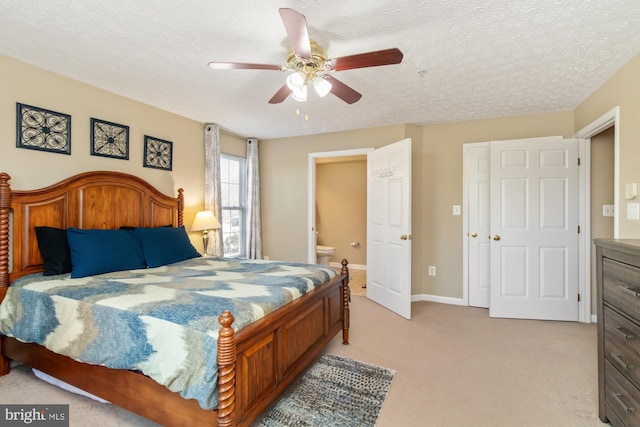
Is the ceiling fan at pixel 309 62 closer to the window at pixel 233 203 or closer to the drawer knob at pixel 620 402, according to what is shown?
the drawer knob at pixel 620 402

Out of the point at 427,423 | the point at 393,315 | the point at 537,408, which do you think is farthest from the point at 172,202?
the point at 537,408

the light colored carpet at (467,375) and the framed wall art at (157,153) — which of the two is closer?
the light colored carpet at (467,375)

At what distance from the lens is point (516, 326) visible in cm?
322

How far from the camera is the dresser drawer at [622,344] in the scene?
4.69ft

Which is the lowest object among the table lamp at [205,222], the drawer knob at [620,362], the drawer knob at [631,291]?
the drawer knob at [620,362]

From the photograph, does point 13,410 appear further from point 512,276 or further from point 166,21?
point 512,276

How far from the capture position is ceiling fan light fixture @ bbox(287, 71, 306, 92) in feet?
6.39

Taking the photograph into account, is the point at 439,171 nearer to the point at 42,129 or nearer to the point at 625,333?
the point at 625,333

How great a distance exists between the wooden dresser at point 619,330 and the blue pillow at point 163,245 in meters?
3.33

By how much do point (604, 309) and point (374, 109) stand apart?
8.72ft

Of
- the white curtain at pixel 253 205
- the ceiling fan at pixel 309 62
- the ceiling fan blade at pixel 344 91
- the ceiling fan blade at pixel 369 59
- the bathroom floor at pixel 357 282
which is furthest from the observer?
the white curtain at pixel 253 205

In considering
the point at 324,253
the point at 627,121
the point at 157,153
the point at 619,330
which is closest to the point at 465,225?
the point at 627,121

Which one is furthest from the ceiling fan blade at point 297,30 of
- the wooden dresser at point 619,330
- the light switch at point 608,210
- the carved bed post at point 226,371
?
the light switch at point 608,210

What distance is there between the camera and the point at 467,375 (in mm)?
2240
